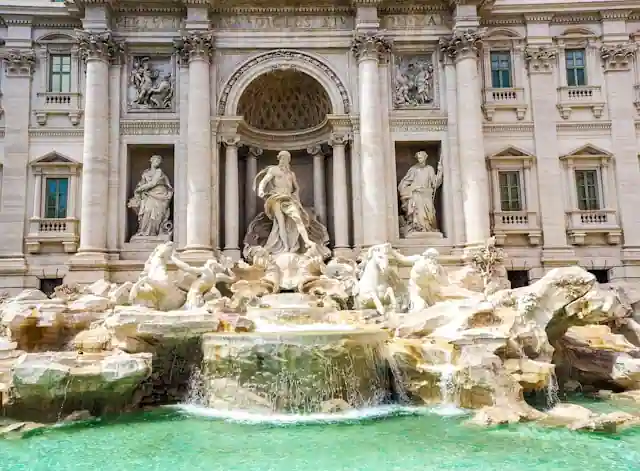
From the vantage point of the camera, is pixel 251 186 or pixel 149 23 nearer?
pixel 149 23

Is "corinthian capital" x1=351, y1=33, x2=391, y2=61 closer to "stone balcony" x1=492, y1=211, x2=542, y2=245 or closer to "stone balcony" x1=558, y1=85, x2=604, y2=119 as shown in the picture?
"stone balcony" x1=558, y1=85, x2=604, y2=119

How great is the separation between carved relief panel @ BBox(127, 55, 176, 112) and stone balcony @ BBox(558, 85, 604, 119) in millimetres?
13823

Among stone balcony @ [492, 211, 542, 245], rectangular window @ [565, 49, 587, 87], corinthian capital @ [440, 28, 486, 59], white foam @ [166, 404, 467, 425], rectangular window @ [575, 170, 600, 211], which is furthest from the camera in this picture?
rectangular window @ [565, 49, 587, 87]

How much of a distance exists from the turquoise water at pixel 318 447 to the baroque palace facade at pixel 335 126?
28.0 ft

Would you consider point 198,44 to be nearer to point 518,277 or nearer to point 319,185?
point 319,185

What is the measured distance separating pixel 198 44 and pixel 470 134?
9.49m

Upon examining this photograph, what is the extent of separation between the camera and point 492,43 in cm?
1909

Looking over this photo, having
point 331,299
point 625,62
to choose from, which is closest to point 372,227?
point 331,299

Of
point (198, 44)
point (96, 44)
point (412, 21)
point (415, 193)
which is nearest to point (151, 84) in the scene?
point (96, 44)

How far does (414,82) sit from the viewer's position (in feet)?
60.4

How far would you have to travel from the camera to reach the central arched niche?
1831 cm

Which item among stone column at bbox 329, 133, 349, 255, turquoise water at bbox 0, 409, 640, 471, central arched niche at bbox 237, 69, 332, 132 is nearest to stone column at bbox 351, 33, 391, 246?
stone column at bbox 329, 133, 349, 255

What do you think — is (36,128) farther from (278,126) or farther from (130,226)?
(278,126)

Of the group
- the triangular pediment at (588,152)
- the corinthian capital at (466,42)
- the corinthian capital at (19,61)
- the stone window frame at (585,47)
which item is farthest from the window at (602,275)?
the corinthian capital at (19,61)
